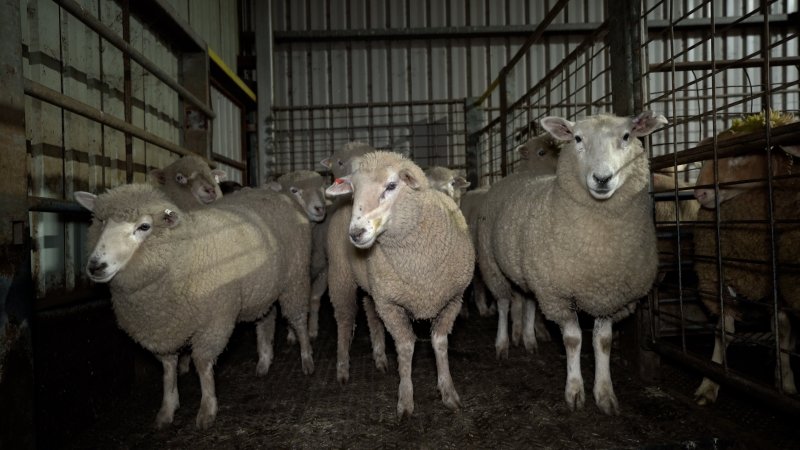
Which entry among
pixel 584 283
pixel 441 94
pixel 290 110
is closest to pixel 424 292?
pixel 584 283

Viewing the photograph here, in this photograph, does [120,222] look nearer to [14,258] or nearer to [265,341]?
[14,258]

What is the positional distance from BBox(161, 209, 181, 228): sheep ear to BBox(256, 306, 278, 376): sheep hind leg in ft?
4.15

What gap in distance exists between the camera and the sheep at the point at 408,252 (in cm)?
250

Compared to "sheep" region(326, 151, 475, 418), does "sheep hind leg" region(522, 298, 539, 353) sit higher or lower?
lower

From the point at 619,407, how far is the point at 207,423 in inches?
92.0

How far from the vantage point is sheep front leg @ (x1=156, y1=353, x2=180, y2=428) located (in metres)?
2.71

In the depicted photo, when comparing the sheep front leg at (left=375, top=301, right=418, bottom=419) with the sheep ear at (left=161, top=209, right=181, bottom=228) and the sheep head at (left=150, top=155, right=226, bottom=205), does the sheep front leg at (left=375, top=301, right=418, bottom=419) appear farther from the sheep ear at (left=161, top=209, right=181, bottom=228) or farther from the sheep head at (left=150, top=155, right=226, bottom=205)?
the sheep head at (left=150, top=155, right=226, bottom=205)

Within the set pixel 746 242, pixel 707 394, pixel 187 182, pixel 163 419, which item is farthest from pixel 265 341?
pixel 746 242

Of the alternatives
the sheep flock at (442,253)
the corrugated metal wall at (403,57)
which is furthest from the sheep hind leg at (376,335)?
the corrugated metal wall at (403,57)

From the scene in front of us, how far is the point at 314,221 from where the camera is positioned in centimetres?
449

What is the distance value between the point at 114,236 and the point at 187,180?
1619mm

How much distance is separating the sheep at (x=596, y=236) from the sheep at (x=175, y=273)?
1.81 meters

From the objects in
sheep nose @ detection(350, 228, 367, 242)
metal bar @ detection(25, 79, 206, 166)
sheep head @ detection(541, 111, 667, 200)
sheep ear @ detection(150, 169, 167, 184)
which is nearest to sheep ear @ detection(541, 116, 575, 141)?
sheep head @ detection(541, 111, 667, 200)

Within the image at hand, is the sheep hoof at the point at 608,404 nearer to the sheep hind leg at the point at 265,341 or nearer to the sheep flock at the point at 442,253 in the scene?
the sheep flock at the point at 442,253
